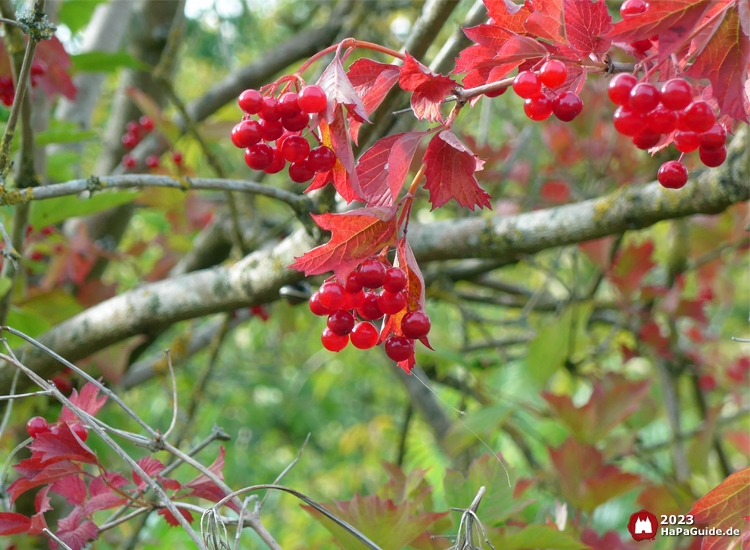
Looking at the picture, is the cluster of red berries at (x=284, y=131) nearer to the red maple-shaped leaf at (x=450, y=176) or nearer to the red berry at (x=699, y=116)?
the red maple-shaped leaf at (x=450, y=176)

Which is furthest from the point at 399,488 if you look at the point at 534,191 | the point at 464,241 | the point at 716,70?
the point at 534,191

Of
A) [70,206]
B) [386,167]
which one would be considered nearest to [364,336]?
[386,167]

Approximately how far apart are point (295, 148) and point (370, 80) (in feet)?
0.36

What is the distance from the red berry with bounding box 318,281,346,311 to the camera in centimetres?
60

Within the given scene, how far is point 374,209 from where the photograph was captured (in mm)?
576

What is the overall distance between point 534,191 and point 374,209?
2.44 meters

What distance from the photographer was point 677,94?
1.65 feet

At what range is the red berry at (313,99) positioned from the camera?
546 millimetres

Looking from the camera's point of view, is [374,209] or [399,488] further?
[399,488]

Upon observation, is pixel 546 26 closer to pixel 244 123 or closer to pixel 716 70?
pixel 716 70

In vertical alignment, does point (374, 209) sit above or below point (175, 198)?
below

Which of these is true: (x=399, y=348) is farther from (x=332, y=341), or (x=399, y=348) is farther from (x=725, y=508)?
(x=725, y=508)

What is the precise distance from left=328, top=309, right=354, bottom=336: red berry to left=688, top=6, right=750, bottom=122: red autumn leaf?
39cm

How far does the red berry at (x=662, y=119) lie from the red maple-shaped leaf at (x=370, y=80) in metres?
0.25
